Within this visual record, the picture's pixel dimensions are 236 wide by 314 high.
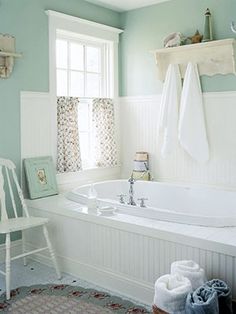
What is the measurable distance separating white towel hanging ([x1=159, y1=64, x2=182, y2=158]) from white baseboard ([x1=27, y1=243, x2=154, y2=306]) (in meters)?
1.52

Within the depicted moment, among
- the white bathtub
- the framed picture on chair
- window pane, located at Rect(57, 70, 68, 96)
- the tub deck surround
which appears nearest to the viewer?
the tub deck surround

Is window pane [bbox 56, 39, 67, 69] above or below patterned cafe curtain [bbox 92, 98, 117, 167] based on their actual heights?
above

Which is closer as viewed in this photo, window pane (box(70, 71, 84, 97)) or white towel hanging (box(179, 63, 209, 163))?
white towel hanging (box(179, 63, 209, 163))

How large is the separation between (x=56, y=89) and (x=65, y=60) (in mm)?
397

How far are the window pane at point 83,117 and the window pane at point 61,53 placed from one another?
1.54 feet

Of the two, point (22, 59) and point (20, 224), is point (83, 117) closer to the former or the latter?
point (22, 59)

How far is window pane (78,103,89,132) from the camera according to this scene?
4258 mm

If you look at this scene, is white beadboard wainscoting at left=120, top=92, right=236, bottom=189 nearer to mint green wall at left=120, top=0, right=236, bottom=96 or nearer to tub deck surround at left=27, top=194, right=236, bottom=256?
mint green wall at left=120, top=0, right=236, bottom=96

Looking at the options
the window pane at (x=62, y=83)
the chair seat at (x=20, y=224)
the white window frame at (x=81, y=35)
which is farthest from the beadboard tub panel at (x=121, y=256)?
the window pane at (x=62, y=83)

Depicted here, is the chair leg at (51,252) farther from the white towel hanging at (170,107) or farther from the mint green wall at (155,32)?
the mint green wall at (155,32)

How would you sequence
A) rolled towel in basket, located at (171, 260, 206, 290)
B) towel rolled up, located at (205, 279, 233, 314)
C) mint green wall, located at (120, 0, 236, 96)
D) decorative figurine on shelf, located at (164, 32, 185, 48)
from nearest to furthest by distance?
towel rolled up, located at (205, 279, 233, 314)
rolled towel in basket, located at (171, 260, 206, 290)
mint green wall, located at (120, 0, 236, 96)
decorative figurine on shelf, located at (164, 32, 185, 48)

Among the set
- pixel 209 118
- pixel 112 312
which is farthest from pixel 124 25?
pixel 112 312

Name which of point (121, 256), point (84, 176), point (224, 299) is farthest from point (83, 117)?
point (224, 299)

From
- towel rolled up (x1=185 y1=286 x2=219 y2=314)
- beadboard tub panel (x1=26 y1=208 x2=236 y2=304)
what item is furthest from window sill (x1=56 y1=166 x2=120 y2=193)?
towel rolled up (x1=185 y1=286 x2=219 y2=314)
